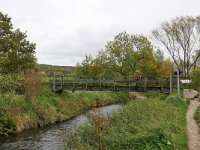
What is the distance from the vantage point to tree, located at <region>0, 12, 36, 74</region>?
36.2m

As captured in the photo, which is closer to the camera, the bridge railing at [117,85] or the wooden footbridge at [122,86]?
the wooden footbridge at [122,86]

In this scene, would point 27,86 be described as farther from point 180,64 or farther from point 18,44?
point 180,64

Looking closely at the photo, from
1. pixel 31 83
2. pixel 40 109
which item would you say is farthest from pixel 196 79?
pixel 31 83

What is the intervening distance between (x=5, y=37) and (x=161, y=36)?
29.6 metres

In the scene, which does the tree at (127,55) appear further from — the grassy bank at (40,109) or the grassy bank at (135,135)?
the grassy bank at (135,135)

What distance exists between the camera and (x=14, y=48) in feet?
121

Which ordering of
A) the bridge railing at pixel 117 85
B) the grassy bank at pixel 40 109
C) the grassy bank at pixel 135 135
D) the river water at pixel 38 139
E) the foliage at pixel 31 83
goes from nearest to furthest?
the grassy bank at pixel 135 135 < the river water at pixel 38 139 < the grassy bank at pixel 40 109 < the foliage at pixel 31 83 < the bridge railing at pixel 117 85

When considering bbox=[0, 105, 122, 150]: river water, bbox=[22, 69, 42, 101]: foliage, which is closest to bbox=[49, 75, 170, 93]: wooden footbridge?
bbox=[22, 69, 42, 101]: foliage

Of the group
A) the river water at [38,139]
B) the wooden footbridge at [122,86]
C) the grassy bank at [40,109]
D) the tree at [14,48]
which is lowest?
the river water at [38,139]

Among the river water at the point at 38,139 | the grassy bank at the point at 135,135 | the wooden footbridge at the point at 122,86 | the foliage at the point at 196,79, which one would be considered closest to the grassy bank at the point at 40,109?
the river water at the point at 38,139

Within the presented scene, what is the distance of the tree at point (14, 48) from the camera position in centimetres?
3619

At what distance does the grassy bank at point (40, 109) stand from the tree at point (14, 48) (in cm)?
409

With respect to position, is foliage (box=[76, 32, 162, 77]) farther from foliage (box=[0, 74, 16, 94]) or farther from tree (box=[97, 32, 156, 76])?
foliage (box=[0, 74, 16, 94])

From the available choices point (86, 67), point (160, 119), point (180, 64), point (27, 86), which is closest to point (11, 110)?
point (27, 86)
